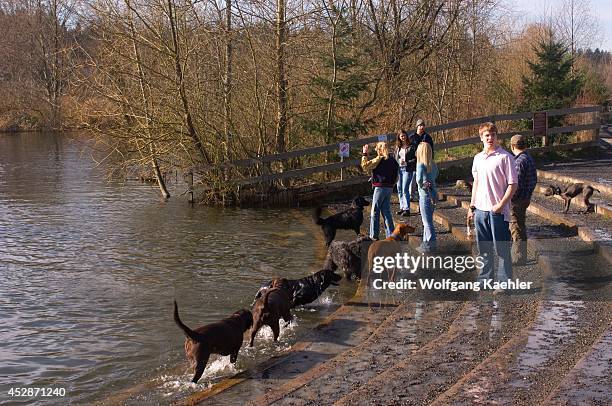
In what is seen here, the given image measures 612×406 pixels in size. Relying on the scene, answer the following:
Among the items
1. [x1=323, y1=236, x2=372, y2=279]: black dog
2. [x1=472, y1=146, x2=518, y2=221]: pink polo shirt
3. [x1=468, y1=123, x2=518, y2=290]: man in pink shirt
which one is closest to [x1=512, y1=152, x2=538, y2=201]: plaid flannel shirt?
[x1=468, y1=123, x2=518, y2=290]: man in pink shirt

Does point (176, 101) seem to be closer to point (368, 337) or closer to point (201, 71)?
point (201, 71)

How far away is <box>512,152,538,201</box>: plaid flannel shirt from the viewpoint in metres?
8.59

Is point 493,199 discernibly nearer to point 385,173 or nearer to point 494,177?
point 494,177

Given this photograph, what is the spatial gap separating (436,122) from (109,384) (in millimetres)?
19812

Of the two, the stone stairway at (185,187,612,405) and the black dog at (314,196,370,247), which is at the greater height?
the black dog at (314,196,370,247)

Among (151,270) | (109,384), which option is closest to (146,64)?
(151,270)

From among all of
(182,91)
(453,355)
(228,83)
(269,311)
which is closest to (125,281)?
(269,311)

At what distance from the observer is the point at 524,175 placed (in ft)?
28.3

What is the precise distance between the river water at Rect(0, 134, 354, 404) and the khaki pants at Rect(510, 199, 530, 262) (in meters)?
2.23

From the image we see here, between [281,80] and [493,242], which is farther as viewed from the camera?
[281,80]

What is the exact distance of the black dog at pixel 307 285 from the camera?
27.2 feet

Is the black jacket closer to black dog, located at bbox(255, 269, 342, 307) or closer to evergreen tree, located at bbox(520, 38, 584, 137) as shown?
black dog, located at bbox(255, 269, 342, 307)

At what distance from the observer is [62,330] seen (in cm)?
837

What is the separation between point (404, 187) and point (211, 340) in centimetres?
812
